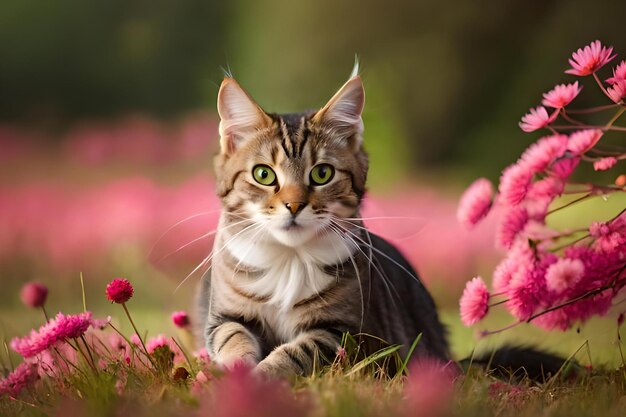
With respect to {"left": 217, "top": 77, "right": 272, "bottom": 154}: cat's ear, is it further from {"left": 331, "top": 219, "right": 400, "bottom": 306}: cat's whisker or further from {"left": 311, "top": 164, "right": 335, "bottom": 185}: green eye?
{"left": 331, "top": 219, "right": 400, "bottom": 306}: cat's whisker

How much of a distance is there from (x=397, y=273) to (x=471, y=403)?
67cm

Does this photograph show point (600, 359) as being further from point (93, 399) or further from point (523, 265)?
point (93, 399)

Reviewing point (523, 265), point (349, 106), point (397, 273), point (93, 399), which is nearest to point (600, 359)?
point (397, 273)

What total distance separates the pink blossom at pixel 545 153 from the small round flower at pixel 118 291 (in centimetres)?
75

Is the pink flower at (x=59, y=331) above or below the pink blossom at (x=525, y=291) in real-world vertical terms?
below

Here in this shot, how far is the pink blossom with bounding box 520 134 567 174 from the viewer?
1.40 meters

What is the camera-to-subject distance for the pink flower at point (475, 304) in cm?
141

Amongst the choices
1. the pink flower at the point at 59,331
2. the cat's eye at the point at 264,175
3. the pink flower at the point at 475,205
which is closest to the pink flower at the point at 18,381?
the pink flower at the point at 59,331

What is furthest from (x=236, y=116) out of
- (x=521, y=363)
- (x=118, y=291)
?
(x=521, y=363)

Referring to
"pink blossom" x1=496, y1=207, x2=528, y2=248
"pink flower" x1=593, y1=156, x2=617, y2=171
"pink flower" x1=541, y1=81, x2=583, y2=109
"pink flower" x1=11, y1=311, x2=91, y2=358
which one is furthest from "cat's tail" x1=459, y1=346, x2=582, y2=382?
"pink flower" x1=11, y1=311, x2=91, y2=358

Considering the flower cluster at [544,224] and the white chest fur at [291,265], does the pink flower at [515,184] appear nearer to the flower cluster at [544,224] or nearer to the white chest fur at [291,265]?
the flower cluster at [544,224]

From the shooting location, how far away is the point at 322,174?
154 centimetres

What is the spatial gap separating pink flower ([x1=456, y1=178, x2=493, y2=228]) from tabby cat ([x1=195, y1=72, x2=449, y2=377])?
18 centimetres

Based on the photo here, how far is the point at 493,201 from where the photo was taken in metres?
1.49
